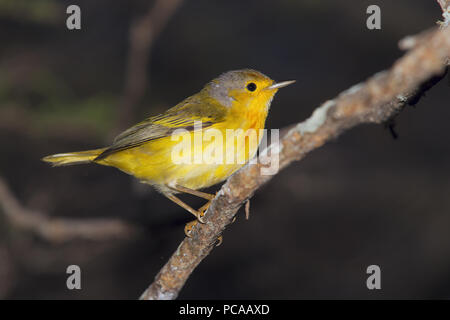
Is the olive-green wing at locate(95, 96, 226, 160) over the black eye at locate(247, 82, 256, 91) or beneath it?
beneath

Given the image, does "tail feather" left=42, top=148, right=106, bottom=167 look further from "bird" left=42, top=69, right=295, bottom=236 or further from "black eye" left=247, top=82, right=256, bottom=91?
"black eye" left=247, top=82, right=256, bottom=91

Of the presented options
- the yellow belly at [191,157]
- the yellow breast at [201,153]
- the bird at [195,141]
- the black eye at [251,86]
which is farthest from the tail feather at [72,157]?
the black eye at [251,86]

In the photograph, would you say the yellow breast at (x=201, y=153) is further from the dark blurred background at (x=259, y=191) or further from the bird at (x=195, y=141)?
→ the dark blurred background at (x=259, y=191)

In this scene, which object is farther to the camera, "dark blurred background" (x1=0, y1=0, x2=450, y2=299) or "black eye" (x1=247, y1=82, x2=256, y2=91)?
"dark blurred background" (x1=0, y1=0, x2=450, y2=299)

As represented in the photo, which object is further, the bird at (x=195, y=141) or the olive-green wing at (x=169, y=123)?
the olive-green wing at (x=169, y=123)

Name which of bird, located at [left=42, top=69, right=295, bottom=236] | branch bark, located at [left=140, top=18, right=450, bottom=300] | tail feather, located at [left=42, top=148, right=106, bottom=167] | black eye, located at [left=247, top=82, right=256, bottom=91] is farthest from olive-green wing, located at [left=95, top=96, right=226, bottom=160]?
branch bark, located at [left=140, top=18, right=450, bottom=300]
